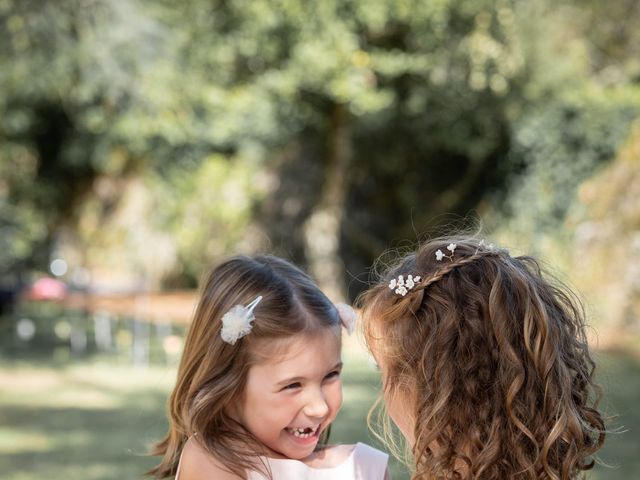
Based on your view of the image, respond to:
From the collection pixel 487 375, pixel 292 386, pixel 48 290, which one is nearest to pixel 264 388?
pixel 292 386

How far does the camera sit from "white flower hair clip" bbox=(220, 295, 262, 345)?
2422 millimetres

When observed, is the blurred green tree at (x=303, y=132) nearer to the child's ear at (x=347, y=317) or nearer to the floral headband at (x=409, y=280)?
the child's ear at (x=347, y=317)

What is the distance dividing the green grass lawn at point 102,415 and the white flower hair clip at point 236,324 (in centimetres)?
239

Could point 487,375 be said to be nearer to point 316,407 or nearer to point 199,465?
point 316,407

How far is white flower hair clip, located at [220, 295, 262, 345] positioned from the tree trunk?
1388cm

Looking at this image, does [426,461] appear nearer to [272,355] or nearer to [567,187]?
[272,355]

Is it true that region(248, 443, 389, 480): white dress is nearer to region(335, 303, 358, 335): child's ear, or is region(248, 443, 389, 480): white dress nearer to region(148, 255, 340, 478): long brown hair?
region(148, 255, 340, 478): long brown hair

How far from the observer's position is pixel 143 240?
63.1 ft

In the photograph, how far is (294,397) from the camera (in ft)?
7.97

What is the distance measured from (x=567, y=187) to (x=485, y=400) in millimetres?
12827

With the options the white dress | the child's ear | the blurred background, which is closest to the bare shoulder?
the white dress

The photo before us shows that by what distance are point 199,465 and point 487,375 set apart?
2.35ft

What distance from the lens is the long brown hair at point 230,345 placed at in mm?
2439

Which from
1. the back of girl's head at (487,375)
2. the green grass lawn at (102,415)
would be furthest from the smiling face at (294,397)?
the green grass lawn at (102,415)
